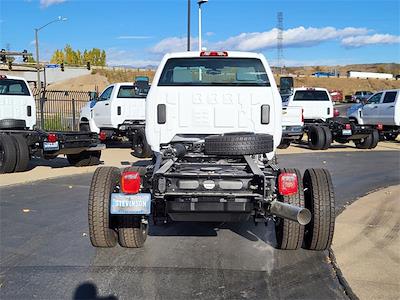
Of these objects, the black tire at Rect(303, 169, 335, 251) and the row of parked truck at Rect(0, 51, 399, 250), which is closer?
the row of parked truck at Rect(0, 51, 399, 250)

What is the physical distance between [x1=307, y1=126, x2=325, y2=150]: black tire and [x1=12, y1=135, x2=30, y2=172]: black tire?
1034cm

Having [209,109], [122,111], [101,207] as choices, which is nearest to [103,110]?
[122,111]

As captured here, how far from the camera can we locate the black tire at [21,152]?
11406mm

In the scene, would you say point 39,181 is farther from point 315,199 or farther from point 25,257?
point 315,199

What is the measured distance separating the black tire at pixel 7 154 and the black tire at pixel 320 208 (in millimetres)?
7858

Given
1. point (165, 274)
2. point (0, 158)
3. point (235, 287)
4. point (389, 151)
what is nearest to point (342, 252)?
point (235, 287)

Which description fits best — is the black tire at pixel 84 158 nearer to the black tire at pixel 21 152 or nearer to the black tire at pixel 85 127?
the black tire at pixel 21 152

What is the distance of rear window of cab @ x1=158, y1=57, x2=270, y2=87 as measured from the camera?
274 inches

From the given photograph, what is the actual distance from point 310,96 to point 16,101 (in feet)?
36.6

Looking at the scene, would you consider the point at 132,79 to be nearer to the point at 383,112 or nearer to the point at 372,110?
the point at 372,110

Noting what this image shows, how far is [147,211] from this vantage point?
4.74 m

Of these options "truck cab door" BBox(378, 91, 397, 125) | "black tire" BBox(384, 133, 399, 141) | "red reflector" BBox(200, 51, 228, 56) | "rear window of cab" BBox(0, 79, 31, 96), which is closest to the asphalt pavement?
"red reflector" BBox(200, 51, 228, 56)

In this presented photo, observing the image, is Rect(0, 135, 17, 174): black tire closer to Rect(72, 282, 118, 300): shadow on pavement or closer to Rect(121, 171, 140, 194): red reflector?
Rect(121, 171, 140, 194): red reflector

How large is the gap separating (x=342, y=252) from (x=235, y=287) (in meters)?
1.63
